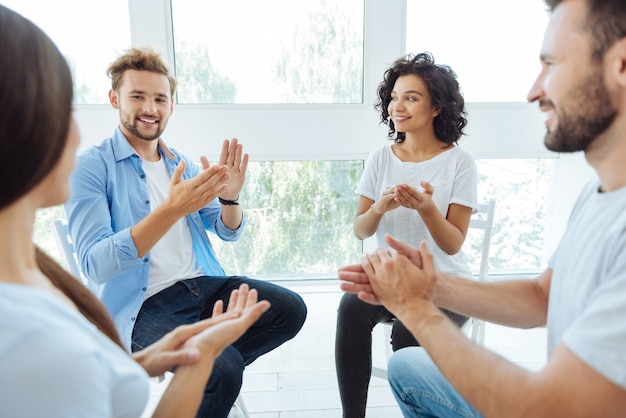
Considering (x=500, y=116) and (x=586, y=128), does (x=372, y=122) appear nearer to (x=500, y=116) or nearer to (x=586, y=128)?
(x=500, y=116)

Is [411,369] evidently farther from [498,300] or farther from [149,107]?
[149,107]

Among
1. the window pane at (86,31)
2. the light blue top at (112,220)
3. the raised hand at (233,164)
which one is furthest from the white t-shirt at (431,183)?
the window pane at (86,31)

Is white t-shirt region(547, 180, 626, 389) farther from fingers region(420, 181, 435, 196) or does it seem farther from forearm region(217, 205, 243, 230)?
forearm region(217, 205, 243, 230)

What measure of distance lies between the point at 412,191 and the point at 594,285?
0.75 metres

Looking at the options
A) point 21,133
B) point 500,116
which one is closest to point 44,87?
point 21,133

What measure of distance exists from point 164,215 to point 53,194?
2.05 ft

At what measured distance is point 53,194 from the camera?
584 millimetres

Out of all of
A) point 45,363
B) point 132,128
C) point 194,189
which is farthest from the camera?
point 132,128

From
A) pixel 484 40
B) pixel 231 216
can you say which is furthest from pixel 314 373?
pixel 484 40

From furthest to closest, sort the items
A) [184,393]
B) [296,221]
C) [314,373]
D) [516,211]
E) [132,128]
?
[516,211]
[296,221]
[314,373]
[132,128]
[184,393]

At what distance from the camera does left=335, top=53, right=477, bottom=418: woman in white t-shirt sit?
4.60 feet

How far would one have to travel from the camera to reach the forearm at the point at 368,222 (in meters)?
1.59

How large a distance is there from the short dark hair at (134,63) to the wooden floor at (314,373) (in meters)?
1.24

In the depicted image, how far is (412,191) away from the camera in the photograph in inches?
55.3
